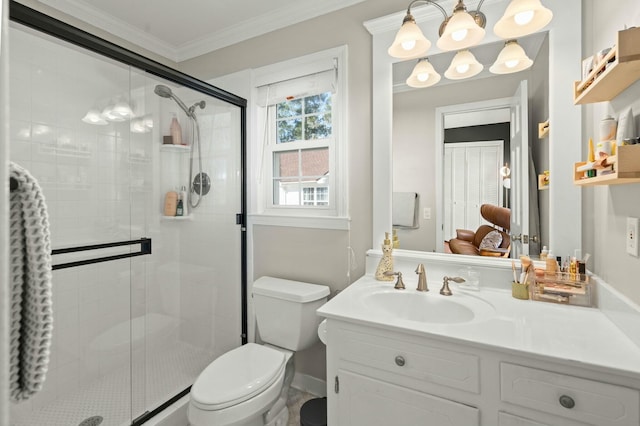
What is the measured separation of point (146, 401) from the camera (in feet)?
5.39

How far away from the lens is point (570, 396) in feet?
2.78

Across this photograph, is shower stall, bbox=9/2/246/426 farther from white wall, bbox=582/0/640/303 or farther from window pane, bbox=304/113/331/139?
white wall, bbox=582/0/640/303

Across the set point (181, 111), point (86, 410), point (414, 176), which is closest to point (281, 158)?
point (181, 111)

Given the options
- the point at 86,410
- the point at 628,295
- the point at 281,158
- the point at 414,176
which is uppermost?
the point at 281,158

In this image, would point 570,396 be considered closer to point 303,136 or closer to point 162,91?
point 303,136

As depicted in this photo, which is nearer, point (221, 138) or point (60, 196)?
point (60, 196)

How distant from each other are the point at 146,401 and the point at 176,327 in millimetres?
404

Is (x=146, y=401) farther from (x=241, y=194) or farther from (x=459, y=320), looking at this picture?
(x=459, y=320)

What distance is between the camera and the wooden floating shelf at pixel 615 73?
2.52ft

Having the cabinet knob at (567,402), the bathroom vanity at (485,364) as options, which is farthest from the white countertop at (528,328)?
the cabinet knob at (567,402)

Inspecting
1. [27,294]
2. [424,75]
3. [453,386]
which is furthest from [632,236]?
[27,294]

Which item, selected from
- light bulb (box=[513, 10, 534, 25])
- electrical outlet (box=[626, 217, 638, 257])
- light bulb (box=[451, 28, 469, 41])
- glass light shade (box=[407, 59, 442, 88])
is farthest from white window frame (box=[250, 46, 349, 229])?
electrical outlet (box=[626, 217, 638, 257])

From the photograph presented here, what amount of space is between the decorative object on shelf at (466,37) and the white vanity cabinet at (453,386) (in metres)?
1.23

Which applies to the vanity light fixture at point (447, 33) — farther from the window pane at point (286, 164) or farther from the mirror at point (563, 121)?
the window pane at point (286, 164)
